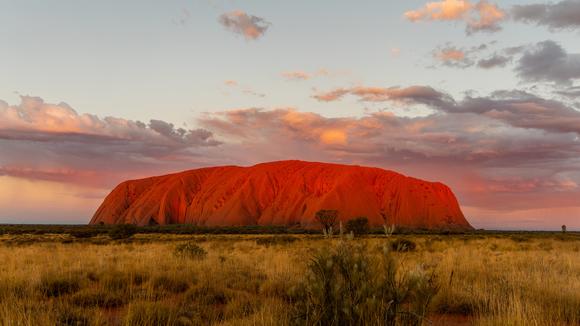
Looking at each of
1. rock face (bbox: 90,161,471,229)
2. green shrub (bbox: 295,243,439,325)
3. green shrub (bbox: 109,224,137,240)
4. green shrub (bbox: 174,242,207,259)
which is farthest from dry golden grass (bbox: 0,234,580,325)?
rock face (bbox: 90,161,471,229)

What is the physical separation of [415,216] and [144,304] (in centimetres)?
10783

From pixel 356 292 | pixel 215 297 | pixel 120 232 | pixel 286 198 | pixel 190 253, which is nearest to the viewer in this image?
pixel 356 292

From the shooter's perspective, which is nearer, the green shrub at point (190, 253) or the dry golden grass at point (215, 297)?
the dry golden grass at point (215, 297)

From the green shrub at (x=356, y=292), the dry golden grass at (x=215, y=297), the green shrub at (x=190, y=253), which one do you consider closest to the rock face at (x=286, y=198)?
the green shrub at (x=190, y=253)

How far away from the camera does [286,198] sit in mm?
110062

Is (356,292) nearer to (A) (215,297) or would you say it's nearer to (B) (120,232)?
(A) (215,297)

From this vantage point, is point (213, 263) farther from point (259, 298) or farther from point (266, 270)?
point (259, 298)

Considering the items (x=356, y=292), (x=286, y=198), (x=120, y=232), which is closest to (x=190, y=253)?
(x=356, y=292)

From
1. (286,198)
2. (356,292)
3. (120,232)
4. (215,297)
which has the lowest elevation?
(120,232)

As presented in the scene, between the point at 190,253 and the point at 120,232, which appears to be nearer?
the point at 190,253

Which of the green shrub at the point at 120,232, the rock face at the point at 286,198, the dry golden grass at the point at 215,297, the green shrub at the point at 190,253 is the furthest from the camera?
the rock face at the point at 286,198

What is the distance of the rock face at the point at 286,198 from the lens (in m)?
104

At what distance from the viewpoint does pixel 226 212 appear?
347 ft

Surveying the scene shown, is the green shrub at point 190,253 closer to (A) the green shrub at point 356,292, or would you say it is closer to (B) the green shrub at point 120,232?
(A) the green shrub at point 356,292
